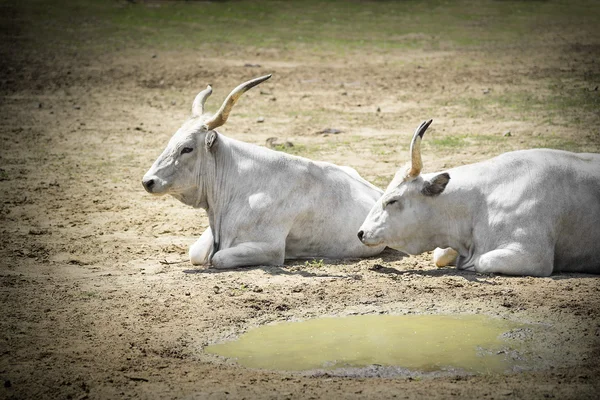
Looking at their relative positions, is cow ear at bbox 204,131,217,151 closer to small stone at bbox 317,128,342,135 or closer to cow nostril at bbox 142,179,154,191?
cow nostril at bbox 142,179,154,191

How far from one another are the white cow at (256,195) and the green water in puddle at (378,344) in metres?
2.02

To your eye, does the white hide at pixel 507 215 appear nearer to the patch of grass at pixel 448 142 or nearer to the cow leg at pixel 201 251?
the cow leg at pixel 201 251

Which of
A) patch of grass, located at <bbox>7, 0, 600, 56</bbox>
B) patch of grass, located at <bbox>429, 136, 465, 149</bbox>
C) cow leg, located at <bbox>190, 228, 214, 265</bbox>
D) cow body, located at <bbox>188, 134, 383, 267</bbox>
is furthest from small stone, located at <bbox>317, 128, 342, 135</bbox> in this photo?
patch of grass, located at <bbox>7, 0, 600, 56</bbox>

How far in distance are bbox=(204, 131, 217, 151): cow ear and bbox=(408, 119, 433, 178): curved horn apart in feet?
6.52

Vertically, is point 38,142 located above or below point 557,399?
below

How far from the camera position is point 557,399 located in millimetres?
6445

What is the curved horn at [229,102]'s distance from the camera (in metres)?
10.1

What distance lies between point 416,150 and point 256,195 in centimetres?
176

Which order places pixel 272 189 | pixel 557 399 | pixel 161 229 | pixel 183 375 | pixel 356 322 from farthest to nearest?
pixel 161 229 < pixel 272 189 < pixel 356 322 < pixel 183 375 < pixel 557 399

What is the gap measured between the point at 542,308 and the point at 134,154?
8.52 m

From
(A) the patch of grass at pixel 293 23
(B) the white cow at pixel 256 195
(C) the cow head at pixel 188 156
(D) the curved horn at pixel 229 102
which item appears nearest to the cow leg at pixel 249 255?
(B) the white cow at pixel 256 195

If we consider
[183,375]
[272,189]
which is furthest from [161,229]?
[183,375]

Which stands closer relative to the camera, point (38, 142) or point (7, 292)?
point (7, 292)

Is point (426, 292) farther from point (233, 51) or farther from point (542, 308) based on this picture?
point (233, 51)
